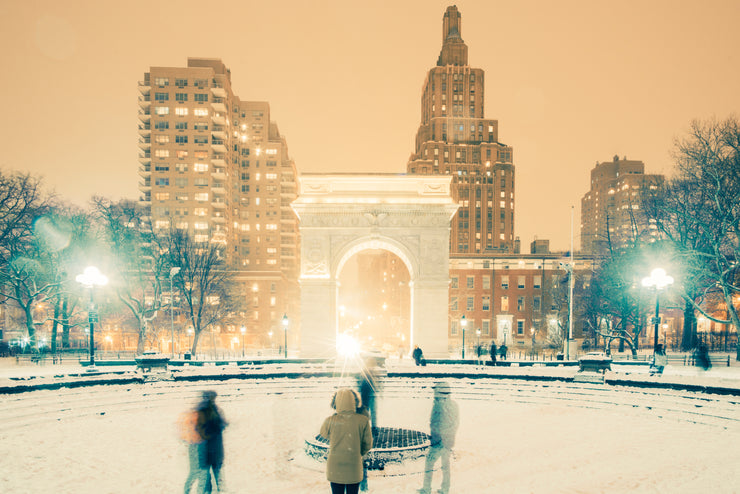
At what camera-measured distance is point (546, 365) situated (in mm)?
28453

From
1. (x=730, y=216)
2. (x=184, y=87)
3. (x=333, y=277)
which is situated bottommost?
(x=333, y=277)

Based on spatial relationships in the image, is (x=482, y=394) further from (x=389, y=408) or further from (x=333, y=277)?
(x=333, y=277)

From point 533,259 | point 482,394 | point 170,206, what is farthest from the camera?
point 170,206

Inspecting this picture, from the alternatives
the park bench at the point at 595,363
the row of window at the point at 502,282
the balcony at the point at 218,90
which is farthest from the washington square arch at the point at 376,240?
Answer: the balcony at the point at 218,90

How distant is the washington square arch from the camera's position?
3306 centimetres

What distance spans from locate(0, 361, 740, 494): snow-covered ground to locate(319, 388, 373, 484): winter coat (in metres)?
3.99

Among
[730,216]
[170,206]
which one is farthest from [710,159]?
[170,206]

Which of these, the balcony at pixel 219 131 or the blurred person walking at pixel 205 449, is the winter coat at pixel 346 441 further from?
the balcony at pixel 219 131

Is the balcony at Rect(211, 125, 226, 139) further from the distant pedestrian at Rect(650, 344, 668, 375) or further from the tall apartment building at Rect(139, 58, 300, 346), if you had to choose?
the distant pedestrian at Rect(650, 344, 668, 375)

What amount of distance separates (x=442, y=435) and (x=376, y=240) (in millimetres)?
21787

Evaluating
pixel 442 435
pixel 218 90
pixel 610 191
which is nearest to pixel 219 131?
pixel 218 90

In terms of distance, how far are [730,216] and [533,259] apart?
3483 centimetres

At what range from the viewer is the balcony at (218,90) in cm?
8701

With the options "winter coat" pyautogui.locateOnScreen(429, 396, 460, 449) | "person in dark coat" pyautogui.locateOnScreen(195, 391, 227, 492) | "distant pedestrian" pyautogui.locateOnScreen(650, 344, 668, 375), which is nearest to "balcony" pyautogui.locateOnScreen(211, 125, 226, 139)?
"winter coat" pyautogui.locateOnScreen(429, 396, 460, 449)
